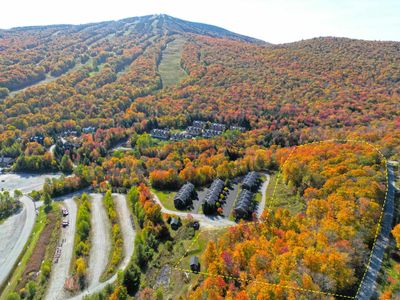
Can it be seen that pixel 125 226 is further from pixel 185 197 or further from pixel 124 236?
pixel 185 197

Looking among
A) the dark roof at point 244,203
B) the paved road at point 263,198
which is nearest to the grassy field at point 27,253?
the dark roof at point 244,203

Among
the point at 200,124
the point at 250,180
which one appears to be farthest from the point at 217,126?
the point at 250,180

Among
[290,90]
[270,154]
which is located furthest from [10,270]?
[290,90]

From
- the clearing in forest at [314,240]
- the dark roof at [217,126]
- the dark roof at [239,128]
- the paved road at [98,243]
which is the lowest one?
the paved road at [98,243]

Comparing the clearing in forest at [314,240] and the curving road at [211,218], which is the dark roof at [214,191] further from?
the clearing in forest at [314,240]

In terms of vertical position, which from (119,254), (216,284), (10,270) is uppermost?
(216,284)

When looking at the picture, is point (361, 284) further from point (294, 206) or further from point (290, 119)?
point (290, 119)
